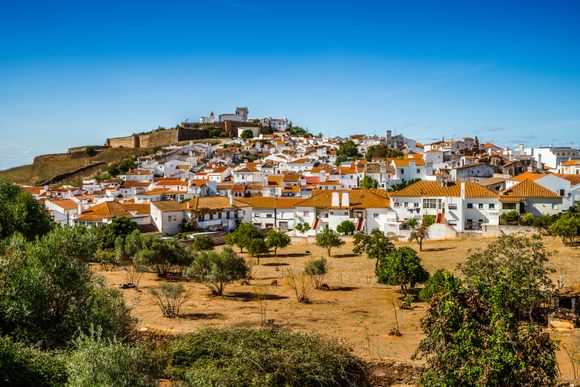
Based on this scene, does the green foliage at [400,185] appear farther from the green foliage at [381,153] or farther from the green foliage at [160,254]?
the green foliage at [160,254]

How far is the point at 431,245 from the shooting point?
39719 millimetres

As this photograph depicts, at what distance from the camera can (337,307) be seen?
77.8 ft

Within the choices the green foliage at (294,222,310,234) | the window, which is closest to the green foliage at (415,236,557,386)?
the window

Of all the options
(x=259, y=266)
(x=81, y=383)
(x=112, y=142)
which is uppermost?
(x=112, y=142)

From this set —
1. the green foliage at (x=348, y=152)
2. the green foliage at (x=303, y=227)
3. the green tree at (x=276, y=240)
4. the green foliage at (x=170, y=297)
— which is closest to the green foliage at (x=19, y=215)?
the green foliage at (x=170, y=297)

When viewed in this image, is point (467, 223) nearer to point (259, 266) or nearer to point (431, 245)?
point (431, 245)

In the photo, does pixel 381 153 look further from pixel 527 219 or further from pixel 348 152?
pixel 527 219

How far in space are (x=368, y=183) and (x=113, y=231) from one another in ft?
114

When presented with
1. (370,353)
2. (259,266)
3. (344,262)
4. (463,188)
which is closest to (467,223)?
(463,188)

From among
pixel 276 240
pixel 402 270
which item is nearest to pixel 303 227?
pixel 276 240

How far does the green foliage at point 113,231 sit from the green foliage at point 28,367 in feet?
88.1

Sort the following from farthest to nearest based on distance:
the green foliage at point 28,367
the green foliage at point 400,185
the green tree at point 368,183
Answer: the green tree at point 368,183, the green foliage at point 400,185, the green foliage at point 28,367

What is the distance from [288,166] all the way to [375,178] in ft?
65.4

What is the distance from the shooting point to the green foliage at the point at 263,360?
45.4ft
